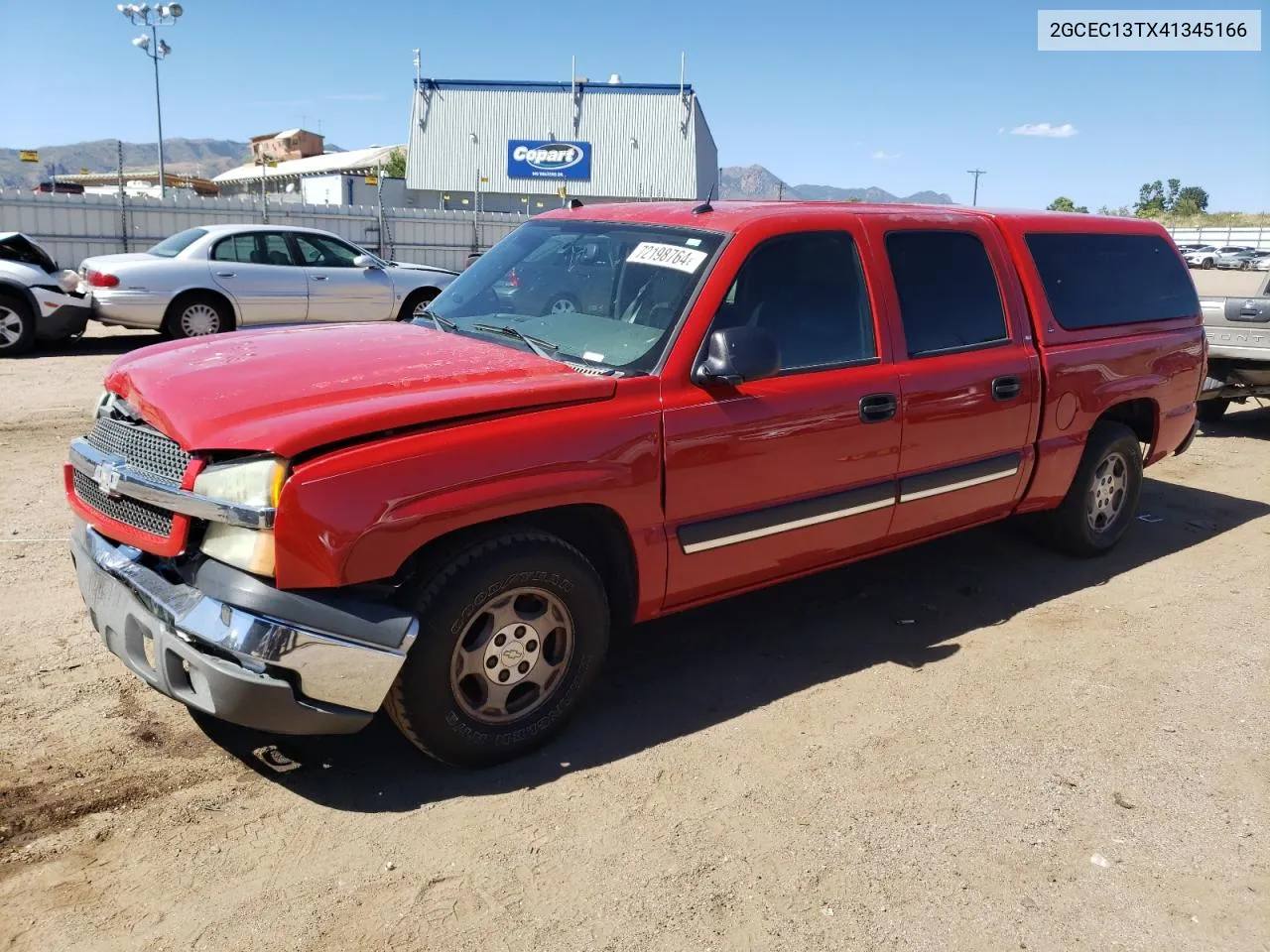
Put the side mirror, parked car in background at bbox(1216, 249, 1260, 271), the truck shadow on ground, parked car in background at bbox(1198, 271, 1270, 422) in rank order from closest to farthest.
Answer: the truck shadow on ground < the side mirror < parked car in background at bbox(1198, 271, 1270, 422) < parked car in background at bbox(1216, 249, 1260, 271)

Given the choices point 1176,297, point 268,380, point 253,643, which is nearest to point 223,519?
point 253,643

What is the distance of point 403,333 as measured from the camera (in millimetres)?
4074

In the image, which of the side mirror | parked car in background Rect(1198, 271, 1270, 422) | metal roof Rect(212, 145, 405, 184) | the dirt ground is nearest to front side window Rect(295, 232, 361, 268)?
the dirt ground

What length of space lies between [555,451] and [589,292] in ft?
3.43

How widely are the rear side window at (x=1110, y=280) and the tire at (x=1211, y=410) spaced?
16.6ft

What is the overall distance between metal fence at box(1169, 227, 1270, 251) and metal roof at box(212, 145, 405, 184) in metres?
52.7

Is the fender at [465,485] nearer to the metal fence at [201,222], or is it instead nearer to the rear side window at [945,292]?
the rear side window at [945,292]

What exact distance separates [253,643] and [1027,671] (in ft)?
10.6

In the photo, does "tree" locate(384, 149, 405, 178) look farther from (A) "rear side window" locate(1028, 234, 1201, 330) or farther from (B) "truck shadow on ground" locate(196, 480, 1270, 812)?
(B) "truck shadow on ground" locate(196, 480, 1270, 812)

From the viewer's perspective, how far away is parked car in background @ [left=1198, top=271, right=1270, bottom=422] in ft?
30.1

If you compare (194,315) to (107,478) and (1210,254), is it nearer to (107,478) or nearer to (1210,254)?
(107,478)

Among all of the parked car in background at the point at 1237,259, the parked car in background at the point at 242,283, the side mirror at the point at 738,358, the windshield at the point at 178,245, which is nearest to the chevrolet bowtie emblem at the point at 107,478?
the side mirror at the point at 738,358

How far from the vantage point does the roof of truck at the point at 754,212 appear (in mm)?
4090

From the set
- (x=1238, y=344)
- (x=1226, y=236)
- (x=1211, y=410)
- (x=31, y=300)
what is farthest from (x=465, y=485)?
(x=1226, y=236)
